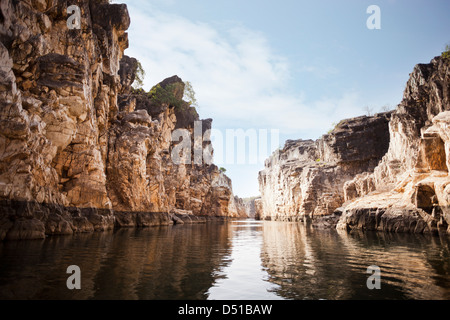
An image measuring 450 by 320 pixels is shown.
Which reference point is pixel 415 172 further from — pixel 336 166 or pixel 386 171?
pixel 336 166

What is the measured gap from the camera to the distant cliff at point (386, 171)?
23.1m

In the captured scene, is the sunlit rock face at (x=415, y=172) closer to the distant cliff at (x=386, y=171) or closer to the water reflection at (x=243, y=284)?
the distant cliff at (x=386, y=171)

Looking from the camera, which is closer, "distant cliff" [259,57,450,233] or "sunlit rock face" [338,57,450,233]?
"sunlit rock face" [338,57,450,233]

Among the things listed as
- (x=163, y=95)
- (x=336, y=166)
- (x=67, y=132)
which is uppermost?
(x=163, y=95)

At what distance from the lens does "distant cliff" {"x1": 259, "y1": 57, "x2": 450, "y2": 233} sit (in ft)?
75.9

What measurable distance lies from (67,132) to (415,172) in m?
32.0

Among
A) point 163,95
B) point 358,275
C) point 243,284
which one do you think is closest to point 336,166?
point 163,95

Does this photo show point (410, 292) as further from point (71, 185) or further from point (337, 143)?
point (337, 143)

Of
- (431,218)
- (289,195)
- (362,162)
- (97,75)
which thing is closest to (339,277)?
(431,218)

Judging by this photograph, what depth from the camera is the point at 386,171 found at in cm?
3850

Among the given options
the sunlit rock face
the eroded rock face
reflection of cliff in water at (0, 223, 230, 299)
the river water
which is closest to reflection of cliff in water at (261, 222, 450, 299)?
the river water

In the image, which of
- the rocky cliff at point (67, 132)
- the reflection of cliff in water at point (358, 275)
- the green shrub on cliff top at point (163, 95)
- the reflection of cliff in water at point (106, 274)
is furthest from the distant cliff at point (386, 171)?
the green shrub on cliff top at point (163, 95)

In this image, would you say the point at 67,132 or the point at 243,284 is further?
the point at 67,132

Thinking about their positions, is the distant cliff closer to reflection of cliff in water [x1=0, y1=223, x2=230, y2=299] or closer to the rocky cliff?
reflection of cliff in water [x1=0, y1=223, x2=230, y2=299]
